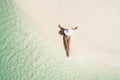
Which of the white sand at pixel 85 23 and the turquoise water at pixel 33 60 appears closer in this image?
the turquoise water at pixel 33 60

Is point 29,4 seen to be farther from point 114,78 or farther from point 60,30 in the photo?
point 114,78

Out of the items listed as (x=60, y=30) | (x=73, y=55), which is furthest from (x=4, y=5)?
(x=73, y=55)

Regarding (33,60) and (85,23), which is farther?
(85,23)

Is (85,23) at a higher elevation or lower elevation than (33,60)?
higher
